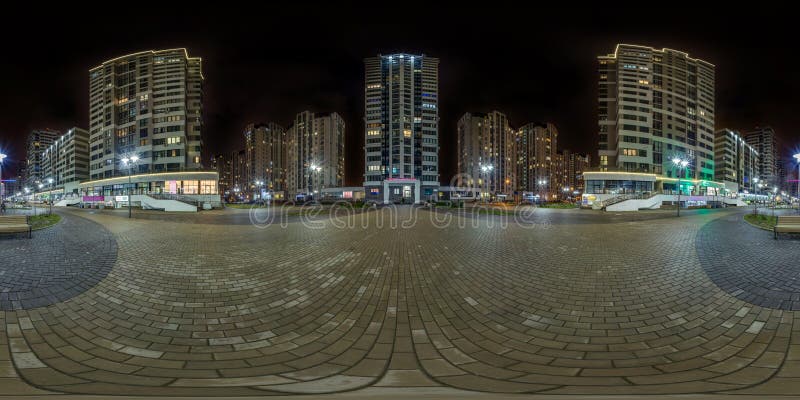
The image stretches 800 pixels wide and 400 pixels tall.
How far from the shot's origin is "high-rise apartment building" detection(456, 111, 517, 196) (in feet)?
472

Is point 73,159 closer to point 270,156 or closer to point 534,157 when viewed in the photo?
point 270,156

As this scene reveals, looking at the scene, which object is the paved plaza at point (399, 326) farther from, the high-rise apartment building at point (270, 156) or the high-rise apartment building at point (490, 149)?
the high-rise apartment building at point (270, 156)

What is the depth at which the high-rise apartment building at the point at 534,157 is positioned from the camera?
530ft

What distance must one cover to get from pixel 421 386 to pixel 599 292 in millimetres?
4361

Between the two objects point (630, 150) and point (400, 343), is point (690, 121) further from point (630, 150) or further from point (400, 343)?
point (400, 343)

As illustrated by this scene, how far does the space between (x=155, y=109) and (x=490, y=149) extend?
4699 inches

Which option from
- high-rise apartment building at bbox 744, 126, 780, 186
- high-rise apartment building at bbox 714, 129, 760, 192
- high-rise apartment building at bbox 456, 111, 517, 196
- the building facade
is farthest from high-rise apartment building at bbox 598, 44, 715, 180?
high-rise apartment building at bbox 744, 126, 780, 186

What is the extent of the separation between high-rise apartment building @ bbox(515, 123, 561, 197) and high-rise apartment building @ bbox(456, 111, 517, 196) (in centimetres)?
1762

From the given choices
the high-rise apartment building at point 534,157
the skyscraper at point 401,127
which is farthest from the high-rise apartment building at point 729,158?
the skyscraper at point 401,127

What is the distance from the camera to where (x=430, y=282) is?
6512 mm

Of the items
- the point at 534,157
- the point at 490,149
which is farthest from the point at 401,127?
the point at 534,157

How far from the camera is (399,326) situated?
436 centimetres

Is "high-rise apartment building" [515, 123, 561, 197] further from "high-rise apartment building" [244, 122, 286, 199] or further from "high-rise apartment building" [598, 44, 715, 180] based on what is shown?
"high-rise apartment building" [244, 122, 286, 199]

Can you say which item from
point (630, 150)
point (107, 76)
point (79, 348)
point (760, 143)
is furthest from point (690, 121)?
point (760, 143)
